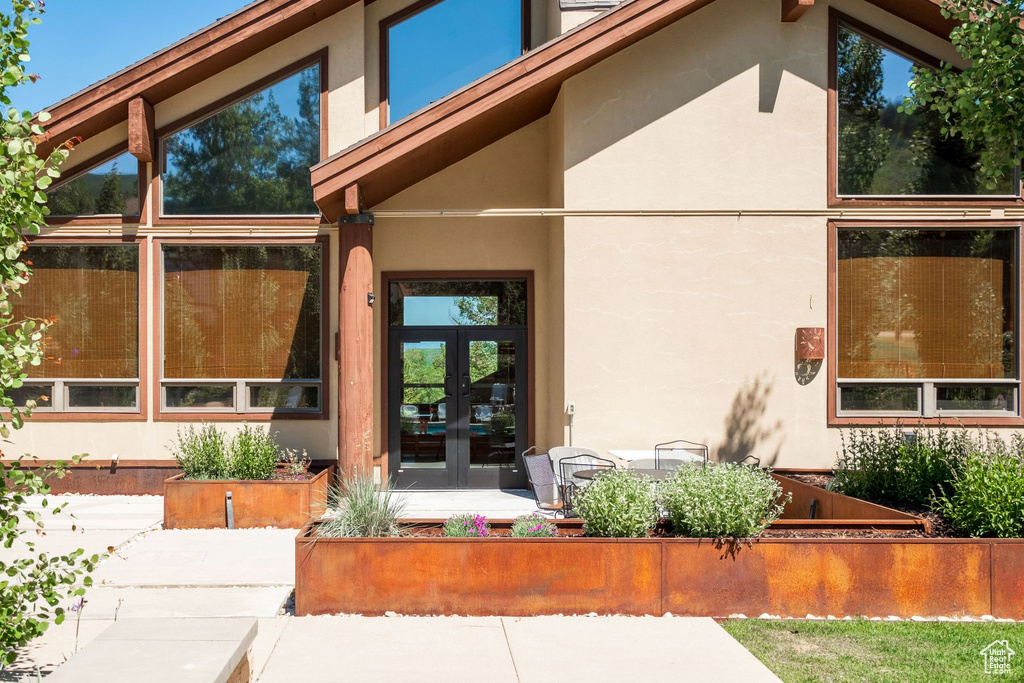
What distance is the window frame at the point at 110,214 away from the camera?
38.2 ft

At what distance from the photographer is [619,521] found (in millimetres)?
6727

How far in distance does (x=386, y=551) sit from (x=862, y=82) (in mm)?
8845

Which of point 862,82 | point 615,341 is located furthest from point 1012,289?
point 615,341

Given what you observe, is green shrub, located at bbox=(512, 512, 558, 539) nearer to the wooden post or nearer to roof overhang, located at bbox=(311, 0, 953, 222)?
the wooden post

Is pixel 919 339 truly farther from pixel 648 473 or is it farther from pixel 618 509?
pixel 618 509

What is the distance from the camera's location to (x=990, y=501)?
697cm

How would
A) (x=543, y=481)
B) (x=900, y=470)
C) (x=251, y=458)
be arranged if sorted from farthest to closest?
1. (x=251, y=458)
2. (x=543, y=481)
3. (x=900, y=470)

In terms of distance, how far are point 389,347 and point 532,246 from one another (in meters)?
2.55

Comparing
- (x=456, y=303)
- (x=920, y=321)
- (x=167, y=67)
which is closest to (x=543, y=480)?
(x=456, y=303)

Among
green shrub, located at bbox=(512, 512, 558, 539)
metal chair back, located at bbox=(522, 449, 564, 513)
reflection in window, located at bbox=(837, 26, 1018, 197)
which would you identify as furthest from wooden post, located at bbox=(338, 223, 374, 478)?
reflection in window, located at bbox=(837, 26, 1018, 197)

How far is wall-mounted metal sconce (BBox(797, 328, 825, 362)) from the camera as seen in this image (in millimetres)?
10727

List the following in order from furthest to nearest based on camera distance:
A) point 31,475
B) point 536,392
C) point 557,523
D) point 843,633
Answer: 1. point 536,392
2. point 557,523
3. point 843,633
4. point 31,475

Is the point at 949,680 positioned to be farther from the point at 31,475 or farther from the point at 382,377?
the point at 382,377

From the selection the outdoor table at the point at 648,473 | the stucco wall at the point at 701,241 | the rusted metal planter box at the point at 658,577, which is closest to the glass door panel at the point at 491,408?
the stucco wall at the point at 701,241
